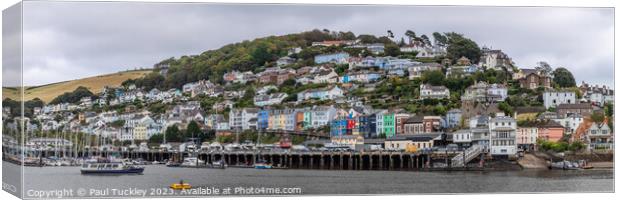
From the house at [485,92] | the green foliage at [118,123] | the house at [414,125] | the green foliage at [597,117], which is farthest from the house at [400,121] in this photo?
the green foliage at [118,123]

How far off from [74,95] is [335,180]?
416cm

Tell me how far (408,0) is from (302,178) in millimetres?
3292

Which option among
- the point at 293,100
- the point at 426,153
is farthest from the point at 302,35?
the point at 426,153

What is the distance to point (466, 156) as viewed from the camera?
26.4 m

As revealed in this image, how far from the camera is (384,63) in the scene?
25.8 meters

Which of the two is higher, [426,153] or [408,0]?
[408,0]

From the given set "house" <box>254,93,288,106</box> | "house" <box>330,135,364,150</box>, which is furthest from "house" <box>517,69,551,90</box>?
"house" <box>254,93,288,106</box>

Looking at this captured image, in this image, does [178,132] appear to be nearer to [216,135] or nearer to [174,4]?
[216,135]

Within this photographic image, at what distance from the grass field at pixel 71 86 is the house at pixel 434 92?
4.56 m

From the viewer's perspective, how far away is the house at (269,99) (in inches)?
1006

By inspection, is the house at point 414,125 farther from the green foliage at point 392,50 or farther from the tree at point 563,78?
the tree at point 563,78

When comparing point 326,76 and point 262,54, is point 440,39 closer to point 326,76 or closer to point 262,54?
point 326,76

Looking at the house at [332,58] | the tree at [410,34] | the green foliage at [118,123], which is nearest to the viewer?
the tree at [410,34]

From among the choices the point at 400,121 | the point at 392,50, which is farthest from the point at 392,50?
the point at 400,121
